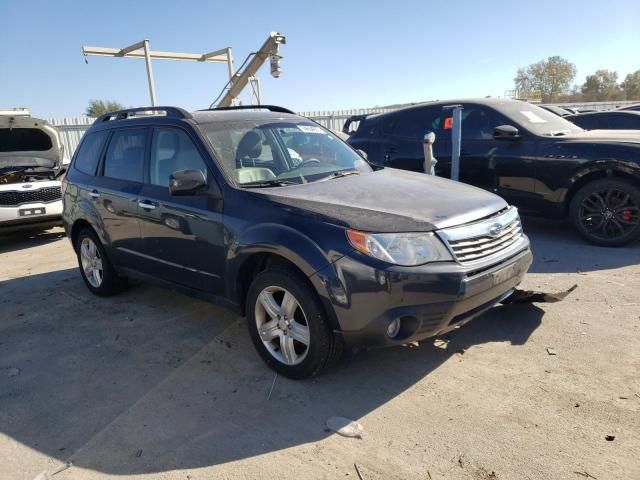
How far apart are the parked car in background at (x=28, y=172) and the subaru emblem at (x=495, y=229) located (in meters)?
7.44

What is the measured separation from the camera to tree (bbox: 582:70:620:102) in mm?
53875

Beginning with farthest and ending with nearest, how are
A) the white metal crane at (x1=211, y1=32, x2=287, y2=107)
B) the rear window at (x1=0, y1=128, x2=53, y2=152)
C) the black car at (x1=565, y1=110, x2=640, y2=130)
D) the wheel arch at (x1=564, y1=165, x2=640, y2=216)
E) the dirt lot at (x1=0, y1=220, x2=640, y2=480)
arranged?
the white metal crane at (x1=211, y1=32, x2=287, y2=107) < the black car at (x1=565, y1=110, x2=640, y2=130) < the rear window at (x1=0, y1=128, x2=53, y2=152) < the wheel arch at (x1=564, y1=165, x2=640, y2=216) < the dirt lot at (x1=0, y1=220, x2=640, y2=480)

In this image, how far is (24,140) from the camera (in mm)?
9102

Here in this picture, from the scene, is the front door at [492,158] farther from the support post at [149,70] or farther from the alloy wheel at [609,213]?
the support post at [149,70]

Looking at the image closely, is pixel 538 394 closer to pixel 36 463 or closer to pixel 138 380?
pixel 138 380

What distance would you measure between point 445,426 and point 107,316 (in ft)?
11.2

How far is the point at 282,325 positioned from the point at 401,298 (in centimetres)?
88

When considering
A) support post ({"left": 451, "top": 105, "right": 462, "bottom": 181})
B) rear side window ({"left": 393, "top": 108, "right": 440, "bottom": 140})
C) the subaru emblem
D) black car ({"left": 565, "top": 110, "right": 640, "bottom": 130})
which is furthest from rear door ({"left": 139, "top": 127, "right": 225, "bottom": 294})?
black car ({"left": 565, "top": 110, "right": 640, "bottom": 130})

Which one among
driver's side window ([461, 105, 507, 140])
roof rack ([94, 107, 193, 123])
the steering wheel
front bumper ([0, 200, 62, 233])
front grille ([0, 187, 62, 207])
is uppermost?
roof rack ([94, 107, 193, 123])

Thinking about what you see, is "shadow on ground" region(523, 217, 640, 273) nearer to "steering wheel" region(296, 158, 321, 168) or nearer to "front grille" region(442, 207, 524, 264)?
"front grille" region(442, 207, 524, 264)

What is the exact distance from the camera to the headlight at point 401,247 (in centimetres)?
288

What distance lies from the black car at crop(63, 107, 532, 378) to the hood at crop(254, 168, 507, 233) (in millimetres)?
12

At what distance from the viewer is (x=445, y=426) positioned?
109 inches

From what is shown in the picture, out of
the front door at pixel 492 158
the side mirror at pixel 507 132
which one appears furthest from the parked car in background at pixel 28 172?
the side mirror at pixel 507 132
